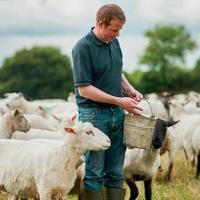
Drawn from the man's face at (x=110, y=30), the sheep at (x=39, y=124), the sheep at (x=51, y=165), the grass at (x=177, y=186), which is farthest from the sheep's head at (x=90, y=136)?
the sheep at (x=39, y=124)

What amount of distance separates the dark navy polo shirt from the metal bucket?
0.35m

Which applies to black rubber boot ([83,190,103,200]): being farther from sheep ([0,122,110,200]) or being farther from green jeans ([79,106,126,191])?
sheep ([0,122,110,200])

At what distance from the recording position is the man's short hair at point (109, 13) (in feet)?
22.9

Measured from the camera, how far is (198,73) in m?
93.4

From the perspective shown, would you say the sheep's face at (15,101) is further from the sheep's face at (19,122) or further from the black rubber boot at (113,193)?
the black rubber boot at (113,193)

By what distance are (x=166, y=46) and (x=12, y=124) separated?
319 feet

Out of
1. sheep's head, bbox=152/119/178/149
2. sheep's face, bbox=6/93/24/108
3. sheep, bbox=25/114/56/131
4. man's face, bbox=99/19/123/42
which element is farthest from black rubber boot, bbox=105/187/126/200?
sheep's face, bbox=6/93/24/108

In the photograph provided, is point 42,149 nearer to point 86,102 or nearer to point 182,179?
point 86,102

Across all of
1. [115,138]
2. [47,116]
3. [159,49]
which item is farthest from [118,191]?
[159,49]

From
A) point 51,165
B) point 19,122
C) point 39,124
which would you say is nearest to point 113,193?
point 51,165

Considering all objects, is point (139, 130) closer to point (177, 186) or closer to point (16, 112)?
point (177, 186)

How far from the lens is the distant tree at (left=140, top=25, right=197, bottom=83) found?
106m

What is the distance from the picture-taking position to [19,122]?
499 inches

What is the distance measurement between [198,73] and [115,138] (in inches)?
3424
